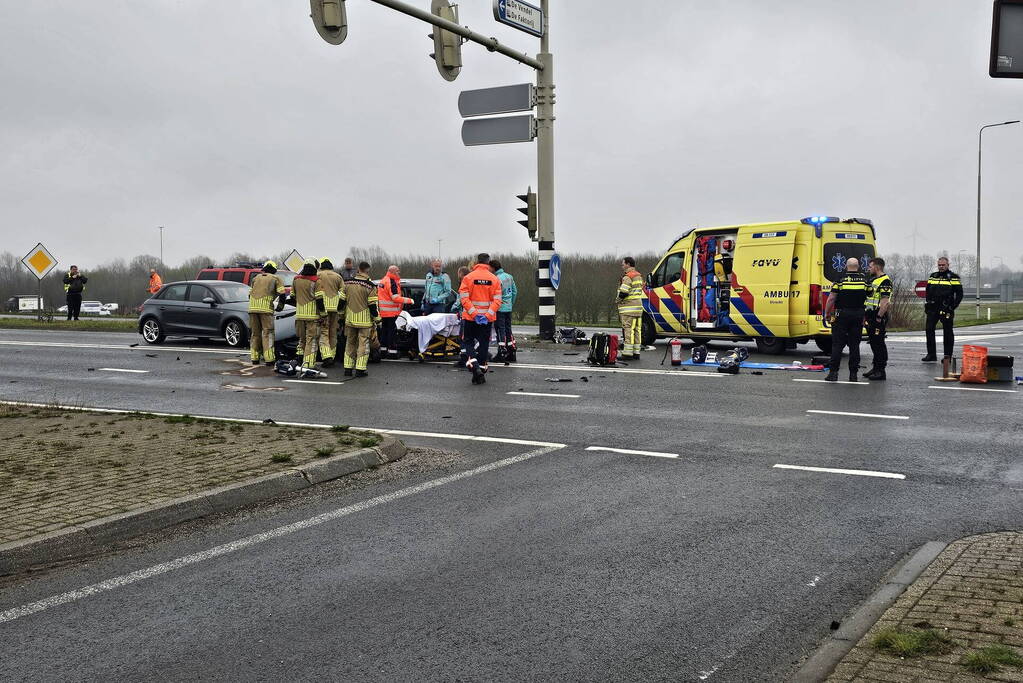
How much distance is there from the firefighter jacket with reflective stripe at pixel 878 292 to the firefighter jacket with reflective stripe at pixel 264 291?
990 cm

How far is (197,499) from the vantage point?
646 centimetres

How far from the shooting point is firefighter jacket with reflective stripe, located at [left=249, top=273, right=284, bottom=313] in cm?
1702

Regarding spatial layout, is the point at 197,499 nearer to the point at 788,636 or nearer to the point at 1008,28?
the point at 788,636

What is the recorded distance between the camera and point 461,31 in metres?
17.7

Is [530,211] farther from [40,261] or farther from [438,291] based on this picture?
[40,261]

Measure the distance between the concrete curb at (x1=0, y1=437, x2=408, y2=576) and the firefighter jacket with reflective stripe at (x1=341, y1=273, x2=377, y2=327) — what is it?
779cm

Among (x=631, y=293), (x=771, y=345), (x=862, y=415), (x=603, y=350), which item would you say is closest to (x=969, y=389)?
(x=862, y=415)

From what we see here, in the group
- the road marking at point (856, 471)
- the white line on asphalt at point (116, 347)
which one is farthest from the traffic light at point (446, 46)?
the road marking at point (856, 471)

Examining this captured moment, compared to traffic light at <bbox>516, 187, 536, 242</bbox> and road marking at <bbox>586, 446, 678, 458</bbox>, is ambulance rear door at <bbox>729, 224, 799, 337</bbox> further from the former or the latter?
road marking at <bbox>586, 446, 678, 458</bbox>

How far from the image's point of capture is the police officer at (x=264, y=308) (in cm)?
1706

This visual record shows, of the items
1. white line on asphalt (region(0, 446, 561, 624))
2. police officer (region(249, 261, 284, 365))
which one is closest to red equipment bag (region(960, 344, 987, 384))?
white line on asphalt (region(0, 446, 561, 624))

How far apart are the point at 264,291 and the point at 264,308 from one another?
1.10 ft

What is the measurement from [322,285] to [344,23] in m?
4.56

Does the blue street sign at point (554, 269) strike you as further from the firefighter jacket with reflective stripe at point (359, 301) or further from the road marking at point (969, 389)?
the road marking at point (969, 389)
